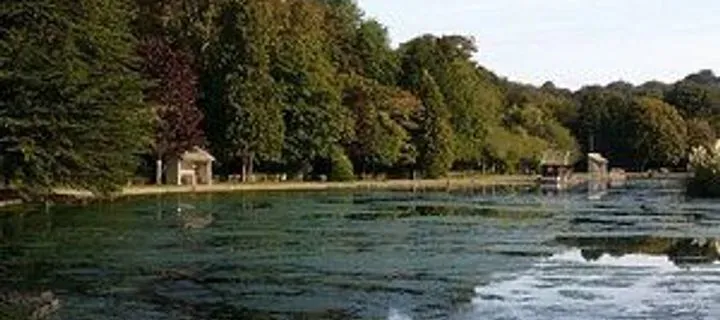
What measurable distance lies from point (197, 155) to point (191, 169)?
6.86ft

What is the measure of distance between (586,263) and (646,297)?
7.14m

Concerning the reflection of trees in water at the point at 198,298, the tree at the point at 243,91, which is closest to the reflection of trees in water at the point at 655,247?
the reflection of trees in water at the point at 198,298

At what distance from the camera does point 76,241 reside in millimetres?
35438

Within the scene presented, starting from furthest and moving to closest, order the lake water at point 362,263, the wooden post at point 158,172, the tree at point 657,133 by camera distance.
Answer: the tree at point 657,133, the wooden post at point 158,172, the lake water at point 362,263

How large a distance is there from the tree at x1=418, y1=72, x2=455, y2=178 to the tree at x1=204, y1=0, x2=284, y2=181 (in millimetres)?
21986

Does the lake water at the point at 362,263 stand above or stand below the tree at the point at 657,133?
below

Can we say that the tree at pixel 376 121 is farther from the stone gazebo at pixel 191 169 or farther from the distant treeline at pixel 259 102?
the stone gazebo at pixel 191 169

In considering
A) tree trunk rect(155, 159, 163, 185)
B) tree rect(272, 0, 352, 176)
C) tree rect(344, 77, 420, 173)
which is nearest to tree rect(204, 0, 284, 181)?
tree rect(272, 0, 352, 176)

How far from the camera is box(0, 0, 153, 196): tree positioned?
35.6 metres

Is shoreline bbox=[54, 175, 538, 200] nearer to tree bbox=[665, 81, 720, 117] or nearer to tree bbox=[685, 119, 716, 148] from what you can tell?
tree bbox=[685, 119, 716, 148]

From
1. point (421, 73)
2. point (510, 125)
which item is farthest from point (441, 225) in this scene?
point (510, 125)

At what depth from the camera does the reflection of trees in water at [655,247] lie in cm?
3212

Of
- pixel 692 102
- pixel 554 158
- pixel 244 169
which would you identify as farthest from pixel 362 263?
pixel 692 102

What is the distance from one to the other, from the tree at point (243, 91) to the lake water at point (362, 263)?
30.9 meters
